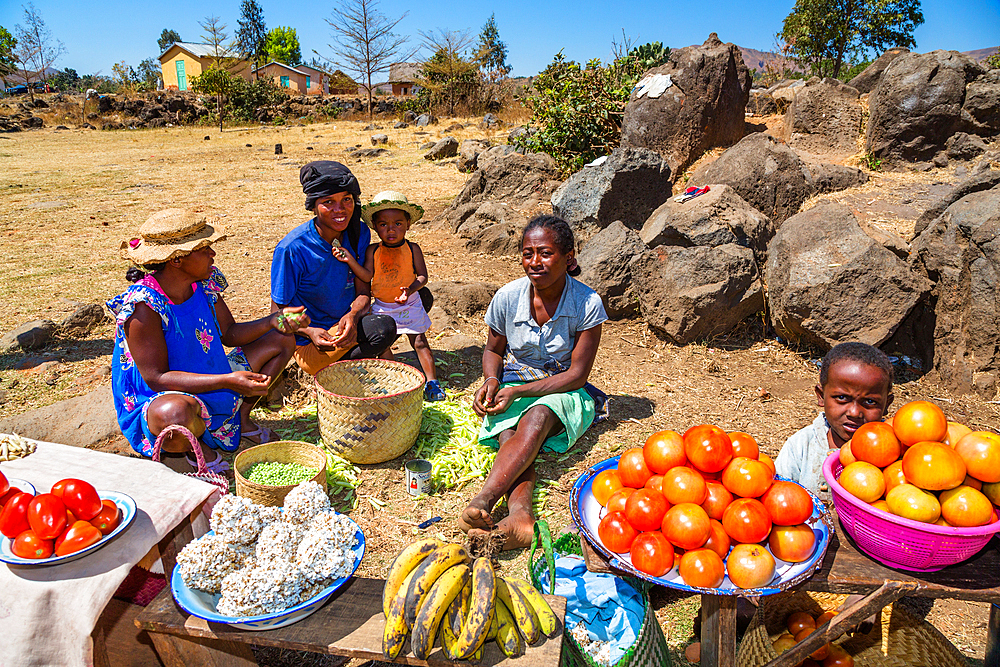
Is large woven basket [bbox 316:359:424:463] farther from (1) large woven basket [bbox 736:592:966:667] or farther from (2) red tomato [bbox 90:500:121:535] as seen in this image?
(1) large woven basket [bbox 736:592:966:667]

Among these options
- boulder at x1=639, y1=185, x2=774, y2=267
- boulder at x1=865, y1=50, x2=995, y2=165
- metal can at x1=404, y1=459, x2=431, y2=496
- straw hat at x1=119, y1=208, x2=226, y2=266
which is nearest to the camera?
straw hat at x1=119, y1=208, x2=226, y2=266

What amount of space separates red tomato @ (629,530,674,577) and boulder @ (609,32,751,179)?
9482mm

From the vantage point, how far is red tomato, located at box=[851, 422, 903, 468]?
6.81ft

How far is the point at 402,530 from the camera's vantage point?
3.56m

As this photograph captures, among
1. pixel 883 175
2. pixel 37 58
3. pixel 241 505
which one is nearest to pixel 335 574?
pixel 241 505

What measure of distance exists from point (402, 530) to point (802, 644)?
2.18 metres

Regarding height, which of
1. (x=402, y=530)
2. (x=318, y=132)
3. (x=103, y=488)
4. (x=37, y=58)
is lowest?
(x=402, y=530)

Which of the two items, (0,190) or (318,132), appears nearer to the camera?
(0,190)

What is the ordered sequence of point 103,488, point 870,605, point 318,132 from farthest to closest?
1. point 318,132
2. point 103,488
3. point 870,605

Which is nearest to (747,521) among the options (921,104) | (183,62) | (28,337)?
(28,337)

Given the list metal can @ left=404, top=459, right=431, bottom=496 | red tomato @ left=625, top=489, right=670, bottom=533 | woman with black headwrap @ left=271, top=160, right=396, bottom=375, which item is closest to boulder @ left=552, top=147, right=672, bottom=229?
woman with black headwrap @ left=271, top=160, right=396, bottom=375

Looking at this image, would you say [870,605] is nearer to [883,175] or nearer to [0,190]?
[883,175]

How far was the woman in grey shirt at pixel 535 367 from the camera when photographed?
11.5 ft

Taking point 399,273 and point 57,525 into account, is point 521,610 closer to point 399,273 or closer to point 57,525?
point 57,525
